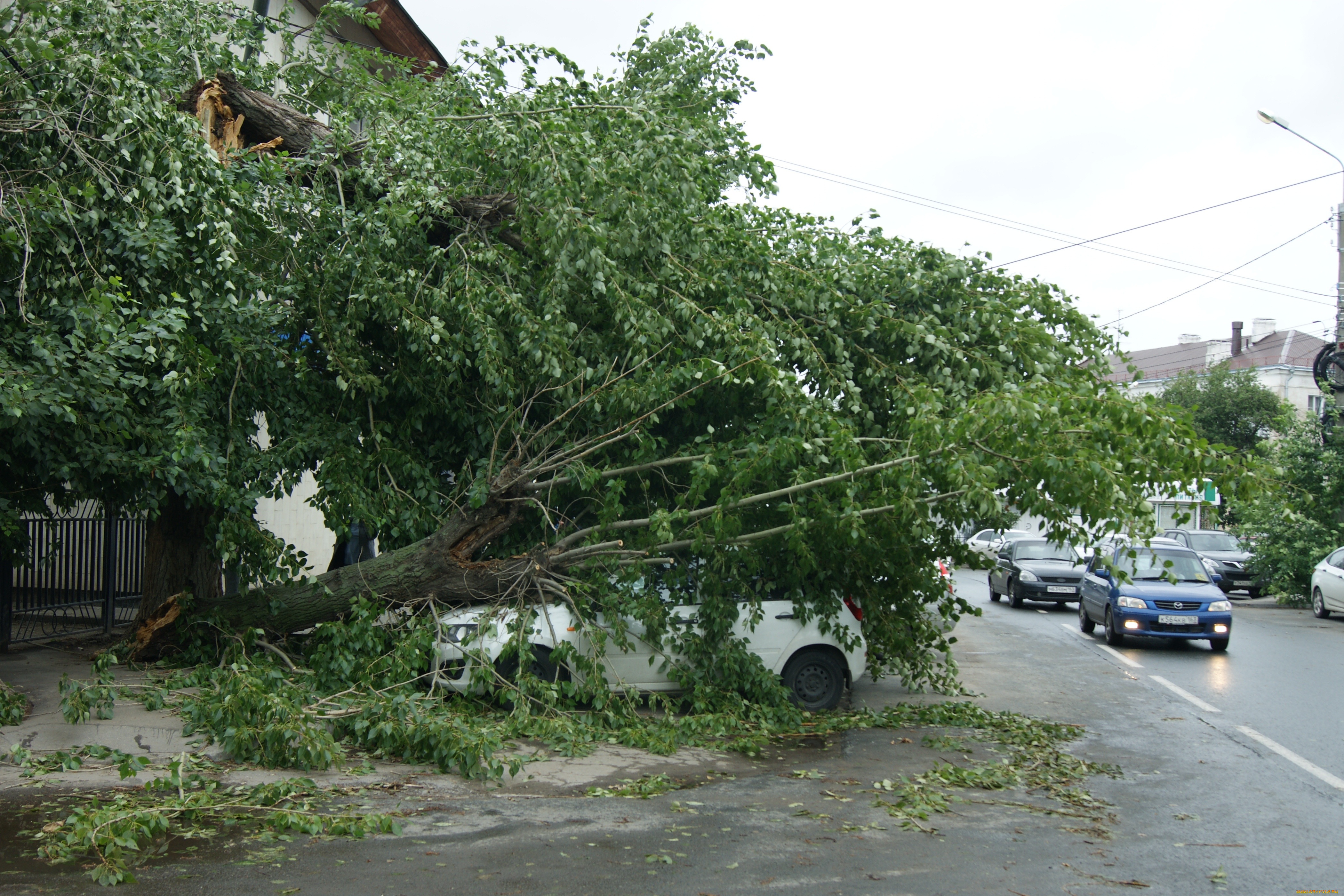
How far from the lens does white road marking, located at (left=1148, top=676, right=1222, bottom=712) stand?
10125 millimetres

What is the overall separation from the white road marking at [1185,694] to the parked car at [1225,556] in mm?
13560

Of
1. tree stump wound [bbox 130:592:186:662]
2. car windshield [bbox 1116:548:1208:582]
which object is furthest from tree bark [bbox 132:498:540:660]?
car windshield [bbox 1116:548:1208:582]

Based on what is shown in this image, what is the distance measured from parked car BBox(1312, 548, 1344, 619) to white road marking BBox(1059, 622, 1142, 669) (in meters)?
5.98

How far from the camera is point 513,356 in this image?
29.2ft

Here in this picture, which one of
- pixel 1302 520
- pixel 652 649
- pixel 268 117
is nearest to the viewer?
pixel 652 649

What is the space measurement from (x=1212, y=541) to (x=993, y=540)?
759cm

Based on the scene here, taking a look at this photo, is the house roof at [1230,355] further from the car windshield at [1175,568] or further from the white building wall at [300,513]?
the white building wall at [300,513]

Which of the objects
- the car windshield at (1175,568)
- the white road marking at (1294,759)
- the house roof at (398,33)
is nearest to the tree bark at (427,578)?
the white road marking at (1294,759)

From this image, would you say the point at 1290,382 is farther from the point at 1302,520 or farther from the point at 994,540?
the point at 1302,520

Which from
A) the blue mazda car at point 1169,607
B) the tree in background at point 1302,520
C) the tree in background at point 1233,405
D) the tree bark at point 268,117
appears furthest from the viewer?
the tree in background at point 1233,405

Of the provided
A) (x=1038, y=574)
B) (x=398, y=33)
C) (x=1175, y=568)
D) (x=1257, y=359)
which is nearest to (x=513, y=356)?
(x=1175, y=568)

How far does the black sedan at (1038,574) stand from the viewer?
835 inches

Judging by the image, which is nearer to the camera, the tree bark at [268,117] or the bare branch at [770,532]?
the bare branch at [770,532]

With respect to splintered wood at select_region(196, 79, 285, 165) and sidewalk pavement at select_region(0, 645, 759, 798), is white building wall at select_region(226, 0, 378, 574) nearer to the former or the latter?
splintered wood at select_region(196, 79, 285, 165)
